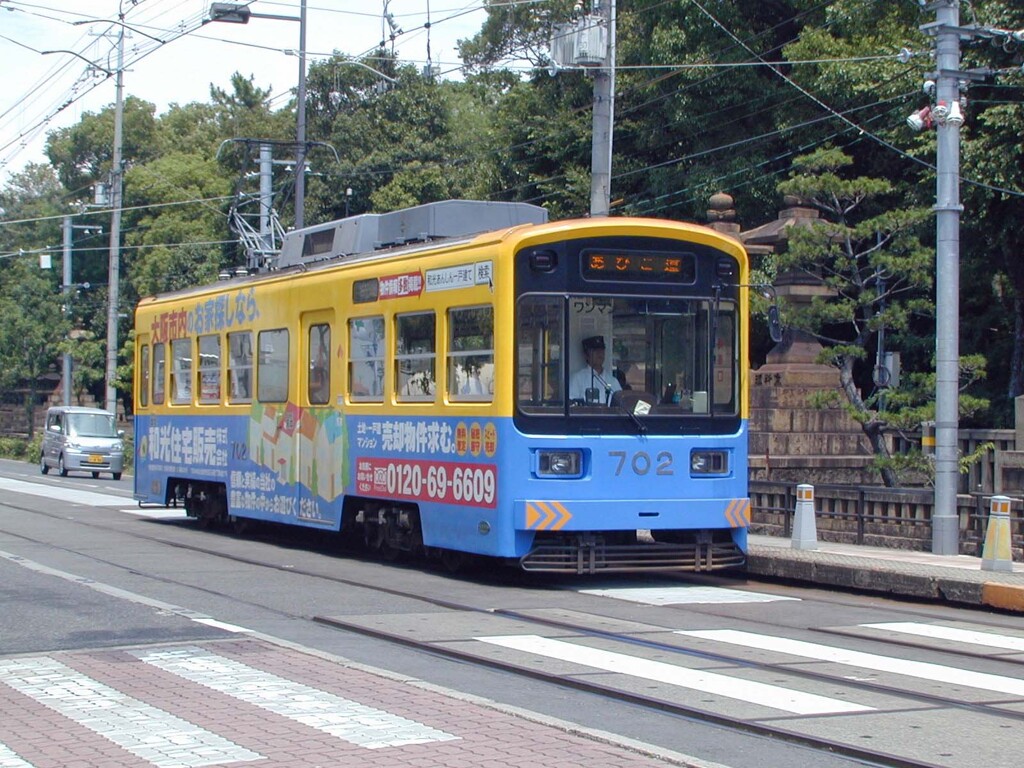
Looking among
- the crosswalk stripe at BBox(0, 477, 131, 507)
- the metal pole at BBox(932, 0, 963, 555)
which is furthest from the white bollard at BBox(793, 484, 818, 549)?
the crosswalk stripe at BBox(0, 477, 131, 507)

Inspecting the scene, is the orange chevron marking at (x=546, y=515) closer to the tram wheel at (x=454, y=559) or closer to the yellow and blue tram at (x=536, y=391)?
the yellow and blue tram at (x=536, y=391)

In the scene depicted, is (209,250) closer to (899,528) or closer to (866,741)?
(899,528)

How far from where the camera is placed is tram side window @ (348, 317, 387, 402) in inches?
612

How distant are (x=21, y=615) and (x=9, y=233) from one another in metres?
85.1

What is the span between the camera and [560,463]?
1352cm

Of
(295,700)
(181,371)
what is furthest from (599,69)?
(295,700)

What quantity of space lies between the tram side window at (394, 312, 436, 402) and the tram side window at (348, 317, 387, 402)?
0.36 m

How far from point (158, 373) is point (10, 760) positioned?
15.6 metres

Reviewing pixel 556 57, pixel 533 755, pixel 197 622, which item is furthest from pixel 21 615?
pixel 556 57

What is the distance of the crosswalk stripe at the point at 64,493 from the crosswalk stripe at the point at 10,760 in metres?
20.0

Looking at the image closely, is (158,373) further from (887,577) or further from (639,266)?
(887,577)

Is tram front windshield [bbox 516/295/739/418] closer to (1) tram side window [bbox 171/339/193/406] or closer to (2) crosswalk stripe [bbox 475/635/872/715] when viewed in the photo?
(2) crosswalk stripe [bbox 475/635/872/715]

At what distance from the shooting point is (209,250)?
183 feet

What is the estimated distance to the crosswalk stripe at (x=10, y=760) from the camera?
6625 millimetres
